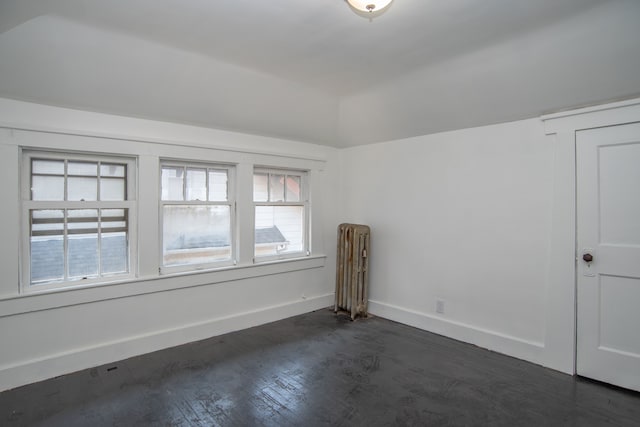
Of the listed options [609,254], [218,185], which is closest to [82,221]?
[218,185]

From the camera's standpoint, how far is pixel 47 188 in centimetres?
286

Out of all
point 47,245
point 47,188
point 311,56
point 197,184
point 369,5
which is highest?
point 311,56

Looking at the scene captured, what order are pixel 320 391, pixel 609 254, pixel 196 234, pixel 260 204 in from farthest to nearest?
pixel 260 204
pixel 196 234
pixel 609 254
pixel 320 391

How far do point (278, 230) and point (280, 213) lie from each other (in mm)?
218

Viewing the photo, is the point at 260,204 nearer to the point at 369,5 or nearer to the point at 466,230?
the point at 466,230

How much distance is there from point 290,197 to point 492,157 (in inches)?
93.7

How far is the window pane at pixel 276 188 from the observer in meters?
4.29

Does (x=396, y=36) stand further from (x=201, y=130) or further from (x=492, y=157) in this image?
(x=201, y=130)

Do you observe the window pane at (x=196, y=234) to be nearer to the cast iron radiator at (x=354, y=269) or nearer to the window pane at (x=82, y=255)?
the window pane at (x=82, y=255)

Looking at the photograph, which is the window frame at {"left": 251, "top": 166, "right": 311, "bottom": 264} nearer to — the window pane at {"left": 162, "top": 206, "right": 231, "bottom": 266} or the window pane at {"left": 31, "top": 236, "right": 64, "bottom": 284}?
the window pane at {"left": 162, "top": 206, "right": 231, "bottom": 266}

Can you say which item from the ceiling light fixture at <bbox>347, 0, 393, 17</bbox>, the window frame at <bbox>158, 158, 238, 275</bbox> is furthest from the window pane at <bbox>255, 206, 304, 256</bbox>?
the ceiling light fixture at <bbox>347, 0, 393, 17</bbox>

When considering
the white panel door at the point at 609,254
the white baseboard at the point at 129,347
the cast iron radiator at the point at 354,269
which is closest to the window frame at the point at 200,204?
the white baseboard at the point at 129,347

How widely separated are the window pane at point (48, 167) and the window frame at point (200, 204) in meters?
0.76

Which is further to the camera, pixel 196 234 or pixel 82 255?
pixel 196 234
